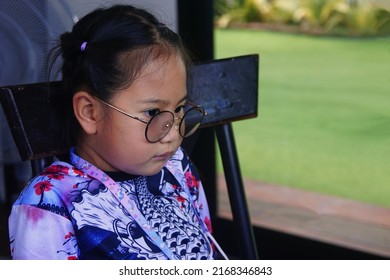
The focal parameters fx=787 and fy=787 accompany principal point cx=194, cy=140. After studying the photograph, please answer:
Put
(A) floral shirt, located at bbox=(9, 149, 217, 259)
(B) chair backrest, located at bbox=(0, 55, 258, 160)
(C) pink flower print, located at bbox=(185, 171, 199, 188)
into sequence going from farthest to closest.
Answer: (C) pink flower print, located at bbox=(185, 171, 199, 188)
(B) chair backrest, located at bbox=(0, 55, 258, 160)
(A) floral shirt, located at bbox=(9, 149, 217, 259)

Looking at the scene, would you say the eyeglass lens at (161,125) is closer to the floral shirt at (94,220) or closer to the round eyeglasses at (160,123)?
the round eyeglasses at (160,123)

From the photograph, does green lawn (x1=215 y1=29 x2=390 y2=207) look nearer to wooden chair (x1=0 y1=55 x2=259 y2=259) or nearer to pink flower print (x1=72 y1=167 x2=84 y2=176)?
wooden chair (x1=0 y1=55 x2=259 y2=259)

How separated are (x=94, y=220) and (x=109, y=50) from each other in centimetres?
37

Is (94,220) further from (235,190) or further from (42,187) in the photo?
(235,190)

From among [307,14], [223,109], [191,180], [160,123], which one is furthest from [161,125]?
[307,14]

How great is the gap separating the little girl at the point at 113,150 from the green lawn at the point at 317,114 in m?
1.63

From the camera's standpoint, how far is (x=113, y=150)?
174 cm

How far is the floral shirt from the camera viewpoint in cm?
163

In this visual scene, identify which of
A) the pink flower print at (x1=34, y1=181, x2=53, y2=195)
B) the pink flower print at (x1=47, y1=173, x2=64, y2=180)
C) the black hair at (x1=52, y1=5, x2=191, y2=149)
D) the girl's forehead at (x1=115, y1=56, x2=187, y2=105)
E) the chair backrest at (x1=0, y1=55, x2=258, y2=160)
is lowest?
the pink flower print at (x1=34, y1=181, x2=53, y2=195)

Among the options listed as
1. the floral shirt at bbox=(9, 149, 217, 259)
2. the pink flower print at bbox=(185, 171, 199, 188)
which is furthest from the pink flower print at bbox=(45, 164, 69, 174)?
the pink flower print at bbox=(185, 171, 199, 188)

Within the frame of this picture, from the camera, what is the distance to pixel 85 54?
1.75 meters

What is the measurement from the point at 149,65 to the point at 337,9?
1.74 m

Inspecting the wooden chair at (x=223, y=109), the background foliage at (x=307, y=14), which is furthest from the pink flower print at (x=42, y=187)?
the background foliage at (x=307, y=14)
